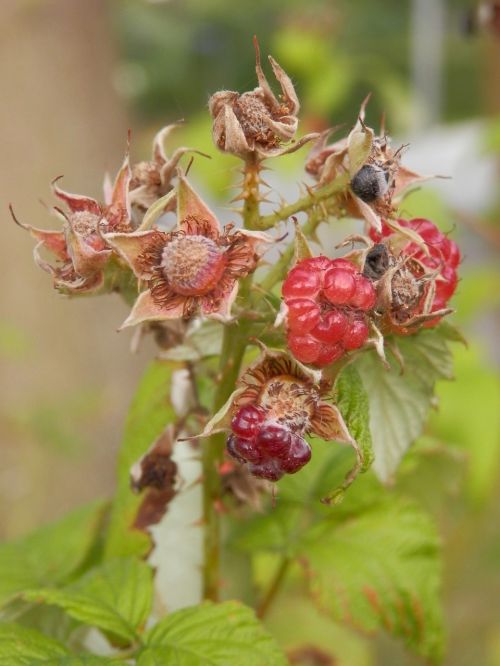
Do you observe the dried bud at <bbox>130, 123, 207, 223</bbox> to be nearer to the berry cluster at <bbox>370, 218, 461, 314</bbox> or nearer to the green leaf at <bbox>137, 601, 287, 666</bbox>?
the berry cluster at <bbox>370, 218, 461, 314</bbox>

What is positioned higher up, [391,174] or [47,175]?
[391,174]

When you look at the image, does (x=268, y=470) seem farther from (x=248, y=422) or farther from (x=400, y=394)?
(x=400, y=394)

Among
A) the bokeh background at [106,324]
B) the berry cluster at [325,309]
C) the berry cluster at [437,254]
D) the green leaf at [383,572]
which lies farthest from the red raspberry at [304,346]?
the green leaf at [383,572]

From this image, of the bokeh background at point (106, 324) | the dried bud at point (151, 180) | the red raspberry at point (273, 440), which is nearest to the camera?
the red raspberry at point (273, 440)

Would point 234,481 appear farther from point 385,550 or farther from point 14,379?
point 14,379

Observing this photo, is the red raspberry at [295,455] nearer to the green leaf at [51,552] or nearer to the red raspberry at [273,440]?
the red raspberry at [273,440]

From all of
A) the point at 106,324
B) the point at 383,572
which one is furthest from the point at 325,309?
the point at 106,324

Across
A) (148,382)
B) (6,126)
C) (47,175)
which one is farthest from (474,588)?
(6,126)
